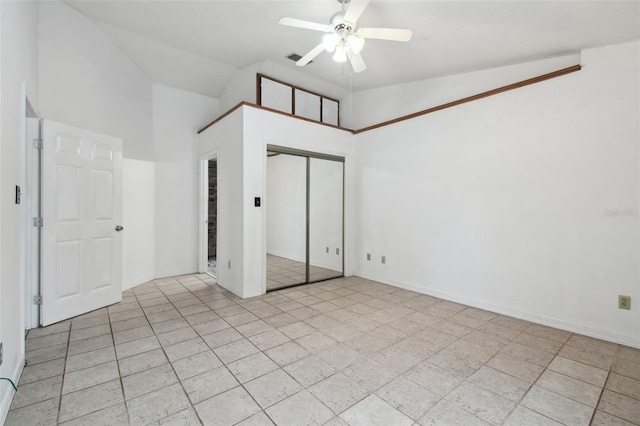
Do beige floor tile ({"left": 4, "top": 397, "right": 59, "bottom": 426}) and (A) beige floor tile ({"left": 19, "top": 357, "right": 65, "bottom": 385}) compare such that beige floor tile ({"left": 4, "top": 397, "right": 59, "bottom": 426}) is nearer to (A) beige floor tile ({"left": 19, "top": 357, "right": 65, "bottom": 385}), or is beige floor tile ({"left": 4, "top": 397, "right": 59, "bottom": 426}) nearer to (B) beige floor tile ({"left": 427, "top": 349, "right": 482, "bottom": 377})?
(A) beige floor tile ({"left": 19, "top": 357, "right": 65, "bottom": 385})

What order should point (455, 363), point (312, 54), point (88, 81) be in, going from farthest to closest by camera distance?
point (88, 81), point (312, 54), point (455, 363)

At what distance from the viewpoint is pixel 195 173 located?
4934 mm

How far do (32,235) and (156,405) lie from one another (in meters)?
2.32

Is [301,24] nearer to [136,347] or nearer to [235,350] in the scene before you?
[235,350]

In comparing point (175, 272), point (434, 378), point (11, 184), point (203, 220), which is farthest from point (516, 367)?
point (175, 272)

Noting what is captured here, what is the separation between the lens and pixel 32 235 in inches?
108

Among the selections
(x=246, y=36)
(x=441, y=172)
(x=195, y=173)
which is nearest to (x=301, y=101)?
(x=246, y=36)

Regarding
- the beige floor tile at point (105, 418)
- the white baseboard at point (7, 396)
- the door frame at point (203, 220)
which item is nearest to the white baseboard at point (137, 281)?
the door frame at point (203, 220)

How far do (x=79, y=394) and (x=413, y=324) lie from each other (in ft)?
8.85

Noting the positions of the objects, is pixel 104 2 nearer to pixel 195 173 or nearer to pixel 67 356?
pixel 195 173

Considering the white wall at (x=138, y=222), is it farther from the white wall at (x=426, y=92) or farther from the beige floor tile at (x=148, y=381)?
the white wall at (x=426, y=92)

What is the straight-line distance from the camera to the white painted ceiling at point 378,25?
94.0 inches

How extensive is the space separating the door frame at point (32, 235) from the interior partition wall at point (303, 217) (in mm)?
2380

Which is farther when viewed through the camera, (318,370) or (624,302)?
(624,302)
